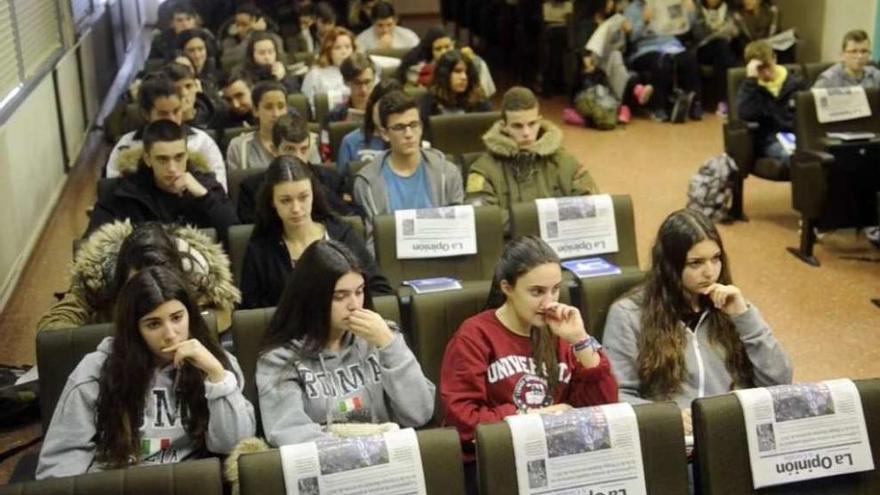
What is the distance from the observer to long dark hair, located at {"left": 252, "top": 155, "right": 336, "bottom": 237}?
11.8ft

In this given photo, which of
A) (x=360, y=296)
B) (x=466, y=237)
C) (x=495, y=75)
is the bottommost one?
(x=495, y=75)

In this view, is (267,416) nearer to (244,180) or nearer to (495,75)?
(244,180)

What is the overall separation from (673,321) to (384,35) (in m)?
5.62

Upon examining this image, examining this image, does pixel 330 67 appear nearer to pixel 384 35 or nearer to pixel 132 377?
pixel 384 35

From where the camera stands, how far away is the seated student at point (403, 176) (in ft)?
14.9

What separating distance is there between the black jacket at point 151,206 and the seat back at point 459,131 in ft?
4.98

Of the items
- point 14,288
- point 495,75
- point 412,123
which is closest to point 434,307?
point 412,123

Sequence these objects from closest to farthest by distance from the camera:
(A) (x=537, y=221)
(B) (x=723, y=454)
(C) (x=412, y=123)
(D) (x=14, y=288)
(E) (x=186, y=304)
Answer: (B) (x=723, y=454) → (E) (x=186, y=304) → (A) (x=537, y=221) → (C) (x=412, y=123) → (D) (x=14, y=288)

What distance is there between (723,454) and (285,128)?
101 inches

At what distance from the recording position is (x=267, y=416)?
9.10 ft

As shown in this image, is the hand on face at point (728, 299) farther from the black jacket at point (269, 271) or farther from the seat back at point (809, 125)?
the seat back at point (809, 125)

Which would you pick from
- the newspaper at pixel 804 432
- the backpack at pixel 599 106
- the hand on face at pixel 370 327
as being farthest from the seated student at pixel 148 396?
the backpack at pixel 599 106

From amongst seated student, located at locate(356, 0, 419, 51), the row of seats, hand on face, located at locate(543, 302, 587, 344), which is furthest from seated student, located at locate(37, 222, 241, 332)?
seated student, located at locate(356, 0, 419, 51)

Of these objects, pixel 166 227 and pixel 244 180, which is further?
pixel 244 180
